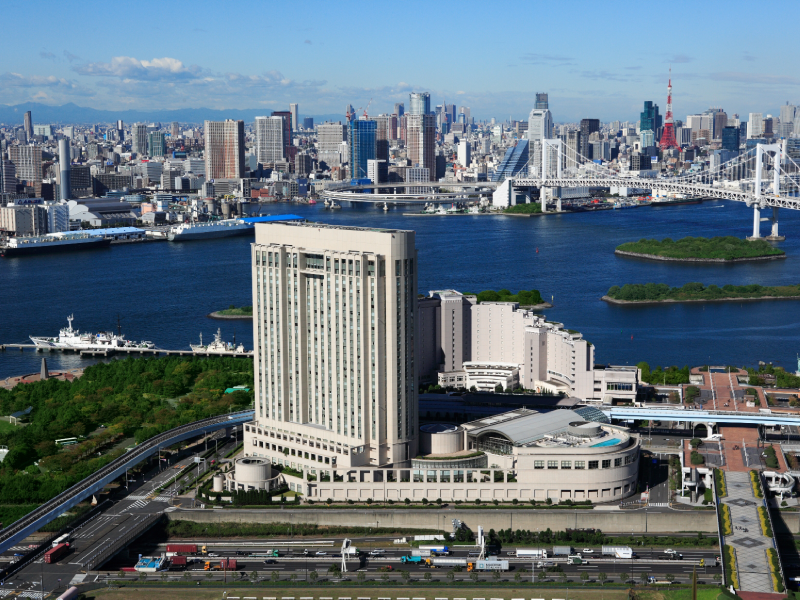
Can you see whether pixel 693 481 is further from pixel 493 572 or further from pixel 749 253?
pixel 749 253

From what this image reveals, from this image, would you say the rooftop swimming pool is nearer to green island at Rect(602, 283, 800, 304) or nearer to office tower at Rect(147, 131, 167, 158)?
green island at Rect(602, 283, 800, 304)

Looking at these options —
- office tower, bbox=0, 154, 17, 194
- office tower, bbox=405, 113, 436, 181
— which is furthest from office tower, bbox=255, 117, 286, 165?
office tower, bbox=0, 154, 17, 194

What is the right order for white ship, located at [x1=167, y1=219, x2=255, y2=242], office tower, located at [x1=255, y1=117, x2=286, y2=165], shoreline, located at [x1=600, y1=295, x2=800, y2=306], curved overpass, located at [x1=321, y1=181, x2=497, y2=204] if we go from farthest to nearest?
office tower, located at [x1=255, y1=117, x2=286, y2=165]
curved overpass, located at [x1=321, y1=181, x2=497, y2=204]
white ship, located at [x1=167, y1=219, x2=255, y2=242]
shoreline, located at [x1=600, y1=295, x2=800, y2=306]

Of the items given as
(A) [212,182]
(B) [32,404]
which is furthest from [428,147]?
(B) [32,404]

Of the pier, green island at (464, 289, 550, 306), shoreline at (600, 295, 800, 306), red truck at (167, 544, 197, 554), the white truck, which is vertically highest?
green island at (464, 289, 550, 306)

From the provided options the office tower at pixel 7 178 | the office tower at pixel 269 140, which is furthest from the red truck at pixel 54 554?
the office tower at pixel 269 140

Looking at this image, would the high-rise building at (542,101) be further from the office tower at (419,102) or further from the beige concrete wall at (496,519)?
the beige concrete wall at (496,519)
